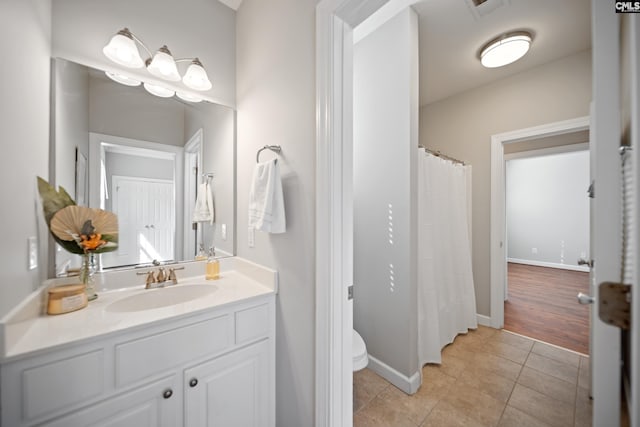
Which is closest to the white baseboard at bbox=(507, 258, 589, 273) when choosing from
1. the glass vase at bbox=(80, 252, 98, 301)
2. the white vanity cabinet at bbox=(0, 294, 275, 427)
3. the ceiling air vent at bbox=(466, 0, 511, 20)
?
the ceiling air vent at bbox=(466, 0, 511, 20)

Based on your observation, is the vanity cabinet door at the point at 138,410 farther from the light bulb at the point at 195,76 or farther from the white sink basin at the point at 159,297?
the light bulb at the point at 195,76

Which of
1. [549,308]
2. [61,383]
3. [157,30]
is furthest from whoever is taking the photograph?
[549,308]

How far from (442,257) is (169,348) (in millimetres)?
2116

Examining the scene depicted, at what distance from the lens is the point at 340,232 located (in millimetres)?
1011

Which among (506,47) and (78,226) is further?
(506,47)

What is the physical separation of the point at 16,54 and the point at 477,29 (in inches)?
109

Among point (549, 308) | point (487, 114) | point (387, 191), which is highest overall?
point (487, 114)

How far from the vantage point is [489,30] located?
195cm

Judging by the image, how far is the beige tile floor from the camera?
1438 mm

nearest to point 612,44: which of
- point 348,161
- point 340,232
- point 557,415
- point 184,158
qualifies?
point 348,161

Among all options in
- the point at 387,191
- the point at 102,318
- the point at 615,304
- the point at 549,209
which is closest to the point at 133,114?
the point at 102,318

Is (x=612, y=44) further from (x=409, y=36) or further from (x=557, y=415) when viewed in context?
(x=557, y=415)

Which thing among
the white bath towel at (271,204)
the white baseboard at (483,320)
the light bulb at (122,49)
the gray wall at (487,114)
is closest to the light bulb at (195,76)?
the light bulb at (122,49)

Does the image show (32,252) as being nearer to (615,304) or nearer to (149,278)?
(149,278)
